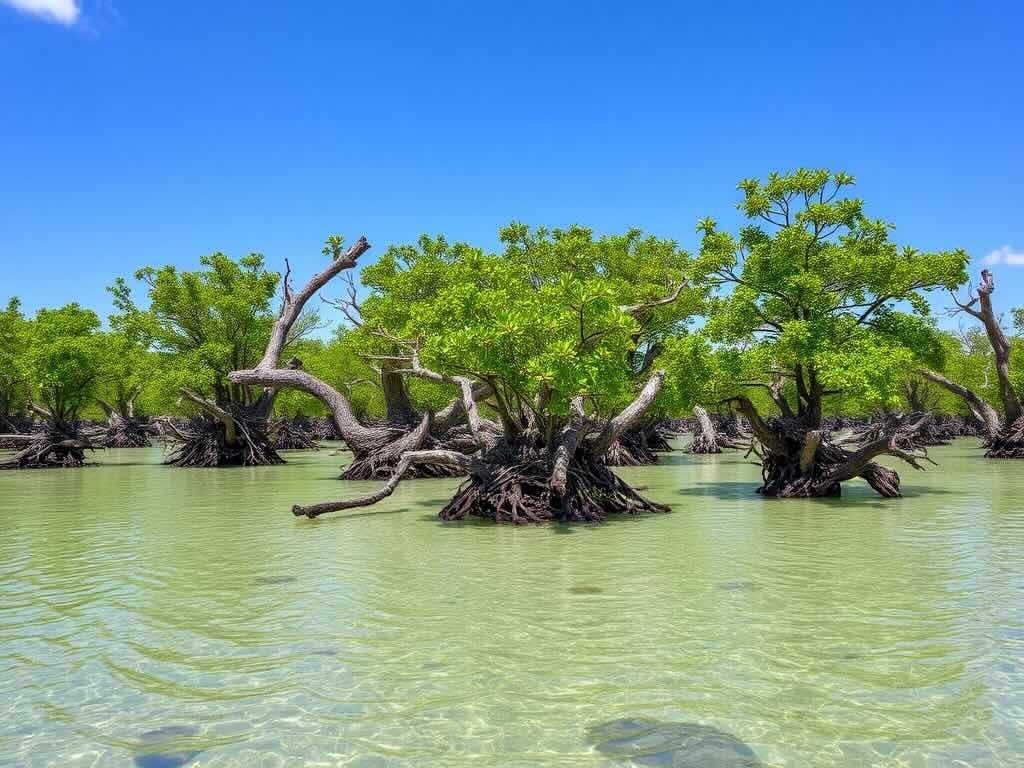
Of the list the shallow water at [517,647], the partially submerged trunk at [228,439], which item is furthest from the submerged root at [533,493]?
the partially submerged trunk at [228,439]

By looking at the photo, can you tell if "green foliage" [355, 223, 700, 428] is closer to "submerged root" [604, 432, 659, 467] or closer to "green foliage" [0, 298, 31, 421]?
"submerged root" [604, 432, 659, 467]

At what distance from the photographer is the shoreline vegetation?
13039 millimetres

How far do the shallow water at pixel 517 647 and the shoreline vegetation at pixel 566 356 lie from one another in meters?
2.38

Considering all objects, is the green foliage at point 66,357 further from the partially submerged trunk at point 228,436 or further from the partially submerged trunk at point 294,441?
the partially submerged trunk at point 294,441

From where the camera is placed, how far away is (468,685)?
17.7 ft

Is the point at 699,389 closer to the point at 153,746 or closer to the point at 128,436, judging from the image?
the point at 153,746

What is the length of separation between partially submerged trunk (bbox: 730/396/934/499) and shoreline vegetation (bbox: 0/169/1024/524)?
0.04 m

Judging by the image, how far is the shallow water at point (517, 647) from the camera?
14.8 feet

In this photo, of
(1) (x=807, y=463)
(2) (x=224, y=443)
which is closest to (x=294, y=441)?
(2) (x=224, y=443)

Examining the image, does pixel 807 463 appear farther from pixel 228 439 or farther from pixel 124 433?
pixel 124 433

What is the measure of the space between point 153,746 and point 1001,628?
243 inches

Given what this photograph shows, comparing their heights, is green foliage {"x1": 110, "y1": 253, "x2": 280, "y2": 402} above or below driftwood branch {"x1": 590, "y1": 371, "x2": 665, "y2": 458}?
above

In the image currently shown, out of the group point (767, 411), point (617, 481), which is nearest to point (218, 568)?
point (617, 481)

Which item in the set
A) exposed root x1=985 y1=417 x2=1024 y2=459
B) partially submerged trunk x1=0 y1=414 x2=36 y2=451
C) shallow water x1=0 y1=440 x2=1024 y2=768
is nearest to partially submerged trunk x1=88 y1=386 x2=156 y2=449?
partially submerged trunk x1=0 y1=414 x2=36 y2=451
